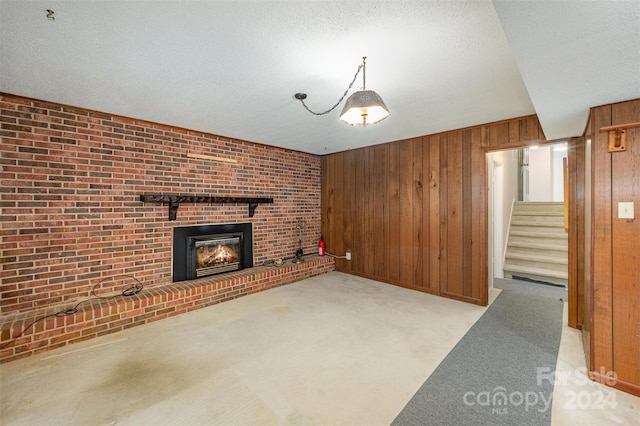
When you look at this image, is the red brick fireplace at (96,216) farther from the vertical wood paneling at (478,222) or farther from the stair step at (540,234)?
the stair step at (540,234)

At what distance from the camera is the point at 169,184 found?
3441 mm

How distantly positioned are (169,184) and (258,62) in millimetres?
2309

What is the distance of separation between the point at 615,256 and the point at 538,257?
128 inches

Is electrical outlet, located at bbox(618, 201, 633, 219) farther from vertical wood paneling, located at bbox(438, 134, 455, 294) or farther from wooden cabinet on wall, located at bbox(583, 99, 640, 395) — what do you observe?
vertical wood paneling, located at bbox(438, 134, 455, 294)

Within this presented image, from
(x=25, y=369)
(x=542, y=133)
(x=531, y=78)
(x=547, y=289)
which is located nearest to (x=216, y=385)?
(x=25, y=369)

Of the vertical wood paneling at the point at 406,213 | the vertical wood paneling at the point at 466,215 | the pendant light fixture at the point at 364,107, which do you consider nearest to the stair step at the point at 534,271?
the vertical wood paneling at the point at 466,215

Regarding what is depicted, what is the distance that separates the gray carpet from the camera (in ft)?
5.38

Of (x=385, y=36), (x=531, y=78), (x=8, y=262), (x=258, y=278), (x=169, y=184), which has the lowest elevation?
(x=258, y=278)

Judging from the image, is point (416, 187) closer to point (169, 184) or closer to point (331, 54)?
point (331, 54)

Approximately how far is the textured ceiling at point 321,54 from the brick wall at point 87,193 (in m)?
0.32

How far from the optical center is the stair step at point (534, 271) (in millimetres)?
4272

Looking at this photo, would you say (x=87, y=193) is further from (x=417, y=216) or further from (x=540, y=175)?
(x=540, y=175)

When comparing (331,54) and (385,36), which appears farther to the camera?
(331,54)

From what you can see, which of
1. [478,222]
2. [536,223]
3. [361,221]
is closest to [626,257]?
[478,222]
